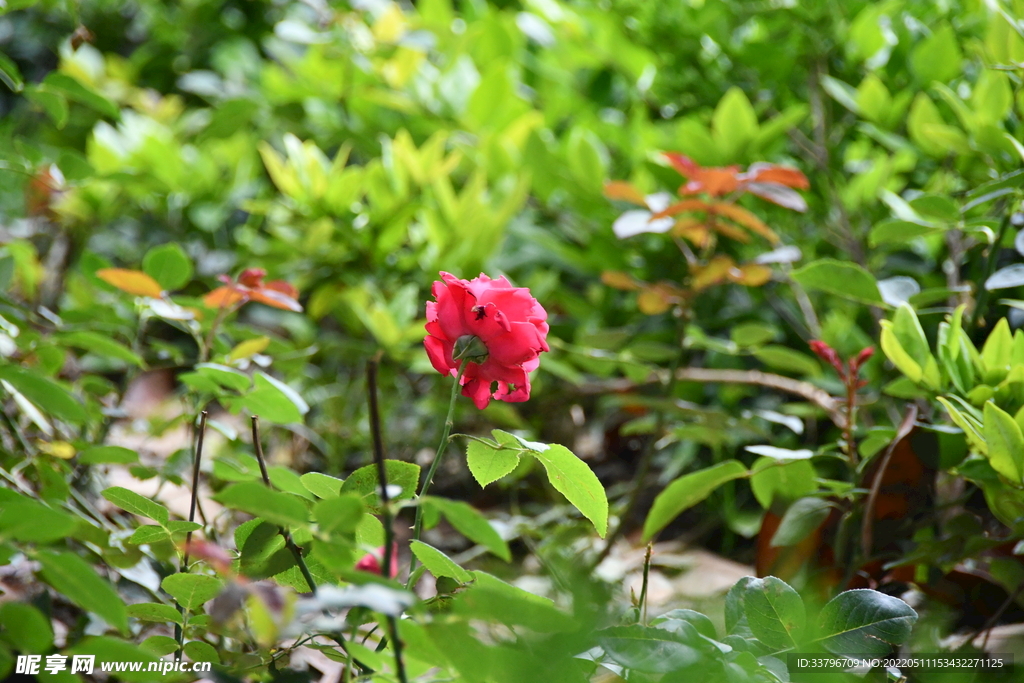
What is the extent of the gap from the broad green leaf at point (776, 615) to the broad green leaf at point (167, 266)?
2.34ft

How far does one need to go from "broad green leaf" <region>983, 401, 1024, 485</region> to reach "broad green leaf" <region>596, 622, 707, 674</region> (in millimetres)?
288

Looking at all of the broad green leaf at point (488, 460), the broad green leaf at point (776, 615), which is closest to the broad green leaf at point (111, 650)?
the broad green leaf at point (488, 460)

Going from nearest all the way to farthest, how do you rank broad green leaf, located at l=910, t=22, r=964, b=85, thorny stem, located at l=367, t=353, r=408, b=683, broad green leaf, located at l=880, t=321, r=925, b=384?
thorny stem, located at l=367, t=353, r=408, b=683 < broad green leaf, located at l=880, t=321, r=925, b=384 < broad green leaf, located at l=910, t=22, r=964, b=85

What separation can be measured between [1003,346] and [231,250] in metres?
1.47

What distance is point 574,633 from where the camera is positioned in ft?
1.38

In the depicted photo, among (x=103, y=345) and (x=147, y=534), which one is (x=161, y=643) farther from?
(x=103, y=345)

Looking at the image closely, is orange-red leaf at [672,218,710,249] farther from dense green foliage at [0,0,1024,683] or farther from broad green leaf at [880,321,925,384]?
broad green leaf at [880,321,925,384]

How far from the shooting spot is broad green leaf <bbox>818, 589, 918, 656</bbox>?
1.73 feet

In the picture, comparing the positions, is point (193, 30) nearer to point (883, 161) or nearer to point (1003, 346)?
point (883, 161)

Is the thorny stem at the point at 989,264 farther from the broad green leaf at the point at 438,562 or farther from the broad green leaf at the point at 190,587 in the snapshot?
the broad green leaf at the point at 190,587

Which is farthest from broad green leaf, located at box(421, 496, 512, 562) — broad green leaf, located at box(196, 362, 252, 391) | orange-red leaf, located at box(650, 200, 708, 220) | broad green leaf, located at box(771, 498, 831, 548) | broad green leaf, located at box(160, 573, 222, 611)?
orange-red leaf, located at box(650, 200, 708, 220)

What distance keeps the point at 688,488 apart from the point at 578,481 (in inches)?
10.9

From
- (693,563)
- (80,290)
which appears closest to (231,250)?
(80,290)

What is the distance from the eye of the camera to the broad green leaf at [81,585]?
42 centimetres
